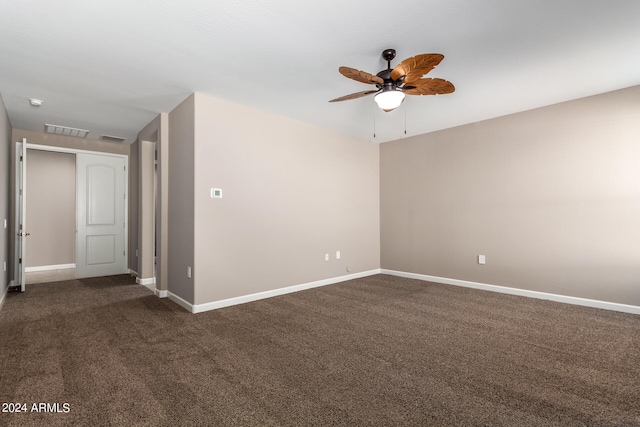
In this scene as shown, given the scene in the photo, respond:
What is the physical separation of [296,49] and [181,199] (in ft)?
7.69

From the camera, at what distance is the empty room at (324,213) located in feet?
6.91

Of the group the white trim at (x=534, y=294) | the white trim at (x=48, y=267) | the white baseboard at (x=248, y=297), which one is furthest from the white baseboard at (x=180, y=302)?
the white trim at (x=48, y=267)

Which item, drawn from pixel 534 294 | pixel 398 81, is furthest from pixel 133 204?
pixel 534 294

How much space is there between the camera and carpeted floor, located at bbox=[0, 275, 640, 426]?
1.80 meters

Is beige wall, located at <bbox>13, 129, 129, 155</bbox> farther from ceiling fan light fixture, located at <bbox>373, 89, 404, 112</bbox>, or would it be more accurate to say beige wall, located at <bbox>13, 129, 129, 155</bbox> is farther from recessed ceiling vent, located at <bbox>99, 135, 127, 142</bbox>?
ceiling fan light fixture, located at <bbox>373, 89, 404, 112</bbox>

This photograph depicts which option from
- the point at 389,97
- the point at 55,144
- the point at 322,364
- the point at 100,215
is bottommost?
the point at 322,364

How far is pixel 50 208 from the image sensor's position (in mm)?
6590

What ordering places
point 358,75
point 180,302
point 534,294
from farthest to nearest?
point 534,294, point 180,302, point 358,75

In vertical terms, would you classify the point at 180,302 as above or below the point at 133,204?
below

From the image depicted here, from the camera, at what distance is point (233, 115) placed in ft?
13.1

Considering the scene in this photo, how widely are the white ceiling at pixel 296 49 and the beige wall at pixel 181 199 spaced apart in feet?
0.90

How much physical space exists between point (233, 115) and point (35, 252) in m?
5.71

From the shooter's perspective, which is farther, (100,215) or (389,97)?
(100,215)

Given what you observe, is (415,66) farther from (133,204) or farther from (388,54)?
(133,204)
